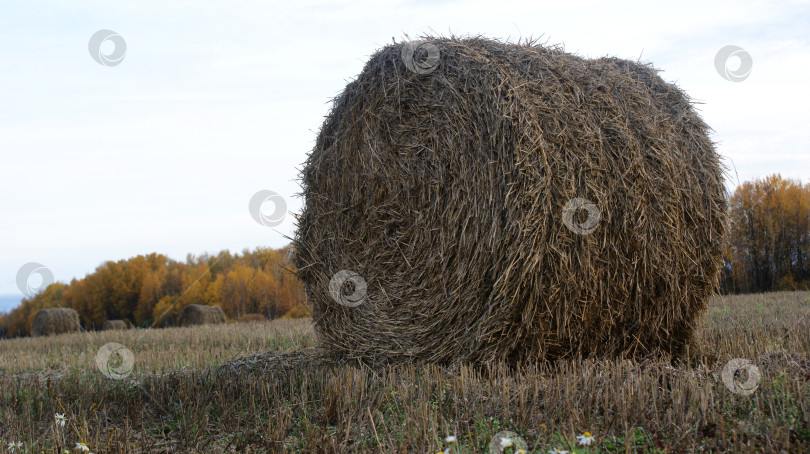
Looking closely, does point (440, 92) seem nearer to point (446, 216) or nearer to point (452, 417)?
point (446, 216)

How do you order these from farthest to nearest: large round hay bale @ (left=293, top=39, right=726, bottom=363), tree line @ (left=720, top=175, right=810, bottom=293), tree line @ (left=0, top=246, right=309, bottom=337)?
tree line @ (left=0, top=246, right=309, bottom=337), tree line @ (left=720, top=175, right=810, bottom=293), large round hay bale @ (left=293, top=39, right=726, bottom=363)

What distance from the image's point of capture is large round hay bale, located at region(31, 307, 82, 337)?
16.5 metres

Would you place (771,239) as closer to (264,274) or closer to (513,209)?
(264,274)

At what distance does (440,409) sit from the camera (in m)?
3.76

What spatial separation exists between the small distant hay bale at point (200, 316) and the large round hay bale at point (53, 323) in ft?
8.79

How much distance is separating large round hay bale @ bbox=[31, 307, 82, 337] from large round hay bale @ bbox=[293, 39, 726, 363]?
13.1 m

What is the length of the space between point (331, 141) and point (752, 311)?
6.75 m

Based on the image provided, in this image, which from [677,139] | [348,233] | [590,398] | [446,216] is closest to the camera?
[590,398]

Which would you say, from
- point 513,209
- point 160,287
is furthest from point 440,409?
point 160,287

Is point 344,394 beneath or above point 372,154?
beneath

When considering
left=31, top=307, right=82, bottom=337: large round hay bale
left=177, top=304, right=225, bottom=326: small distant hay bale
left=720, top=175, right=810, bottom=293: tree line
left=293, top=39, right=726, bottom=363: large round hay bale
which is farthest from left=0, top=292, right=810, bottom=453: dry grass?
left=720, top=175, right=810, bottom=293: tree line

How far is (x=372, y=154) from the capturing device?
592cm

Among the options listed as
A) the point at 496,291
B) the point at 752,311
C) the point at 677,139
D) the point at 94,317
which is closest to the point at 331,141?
→ the point at 496,291

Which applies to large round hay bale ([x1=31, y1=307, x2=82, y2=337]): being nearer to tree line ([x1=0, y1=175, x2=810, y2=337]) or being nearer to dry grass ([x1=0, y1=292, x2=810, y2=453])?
tree line ([x1=0, y1=175, x2=810, y2=337])
